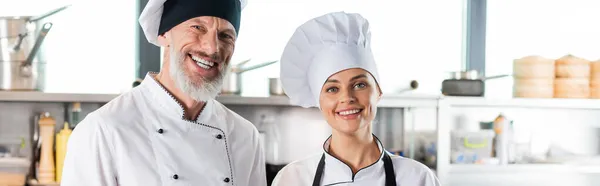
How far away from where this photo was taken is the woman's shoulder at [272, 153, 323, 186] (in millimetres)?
1965

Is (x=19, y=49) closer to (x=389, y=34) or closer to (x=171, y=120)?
(x=171, y=120)

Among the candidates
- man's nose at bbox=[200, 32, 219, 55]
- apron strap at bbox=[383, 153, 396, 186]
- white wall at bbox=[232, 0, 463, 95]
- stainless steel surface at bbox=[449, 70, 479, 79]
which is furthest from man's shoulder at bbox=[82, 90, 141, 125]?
stainless steel surface at bbox=[449, 70, 479, 79]

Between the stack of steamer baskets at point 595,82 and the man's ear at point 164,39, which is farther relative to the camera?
the stack of steamer baskets at point 595,82

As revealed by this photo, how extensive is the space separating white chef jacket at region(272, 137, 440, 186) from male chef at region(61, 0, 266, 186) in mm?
175

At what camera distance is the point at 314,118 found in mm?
3506

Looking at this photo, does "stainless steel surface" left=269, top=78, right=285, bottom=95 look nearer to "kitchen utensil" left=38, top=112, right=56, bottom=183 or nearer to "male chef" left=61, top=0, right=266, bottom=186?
"kitchen utensil" left=38, top=112, right=56, bottom=183

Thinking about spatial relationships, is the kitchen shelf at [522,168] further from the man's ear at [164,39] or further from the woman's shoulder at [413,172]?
the man's ear at [164,39]

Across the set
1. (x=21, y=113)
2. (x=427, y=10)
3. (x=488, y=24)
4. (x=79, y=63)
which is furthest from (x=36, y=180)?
(x=488, y=24)

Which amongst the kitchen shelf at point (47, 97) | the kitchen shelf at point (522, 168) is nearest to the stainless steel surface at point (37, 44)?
the kitchen shelf at point (47, 97)

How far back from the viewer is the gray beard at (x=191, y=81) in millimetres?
1784

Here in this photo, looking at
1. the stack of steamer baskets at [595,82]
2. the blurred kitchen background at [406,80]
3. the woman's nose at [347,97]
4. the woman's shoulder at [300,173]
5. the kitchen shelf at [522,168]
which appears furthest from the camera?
the stack of steamer baskets at [595,82]

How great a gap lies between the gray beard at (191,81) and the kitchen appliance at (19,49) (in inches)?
51.1

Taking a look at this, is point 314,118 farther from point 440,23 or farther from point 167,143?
point 167,143

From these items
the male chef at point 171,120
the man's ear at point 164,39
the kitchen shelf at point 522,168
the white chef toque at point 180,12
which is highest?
the white chef toque at point 180,12
